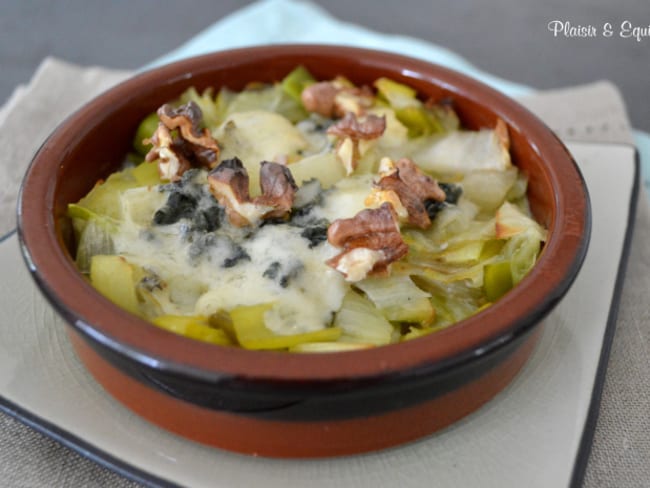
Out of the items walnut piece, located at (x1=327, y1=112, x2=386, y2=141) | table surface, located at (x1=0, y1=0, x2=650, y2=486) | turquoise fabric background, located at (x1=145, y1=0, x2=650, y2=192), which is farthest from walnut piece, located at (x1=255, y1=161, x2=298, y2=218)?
table surface, located at (x1=0, y1=0, x2=650, y2=486)

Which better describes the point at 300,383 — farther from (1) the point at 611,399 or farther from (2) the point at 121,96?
(2) the point at 121,96

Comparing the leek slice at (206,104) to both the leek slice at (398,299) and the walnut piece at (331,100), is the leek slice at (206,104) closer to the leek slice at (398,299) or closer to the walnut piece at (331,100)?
the walnut piece at (331,100)

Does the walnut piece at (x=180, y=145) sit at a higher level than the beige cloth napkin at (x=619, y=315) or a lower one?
higher

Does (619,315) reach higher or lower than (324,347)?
lower

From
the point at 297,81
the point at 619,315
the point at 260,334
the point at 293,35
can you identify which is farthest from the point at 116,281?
the point at 293,35

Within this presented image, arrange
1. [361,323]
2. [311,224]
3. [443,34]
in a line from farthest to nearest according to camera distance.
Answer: [443,34] → [311,224] → [361,323]

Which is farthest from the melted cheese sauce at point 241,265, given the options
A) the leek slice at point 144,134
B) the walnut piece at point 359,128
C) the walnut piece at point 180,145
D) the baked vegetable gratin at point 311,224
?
the leek slice at point 144,134

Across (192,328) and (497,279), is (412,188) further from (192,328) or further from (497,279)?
(192,328)

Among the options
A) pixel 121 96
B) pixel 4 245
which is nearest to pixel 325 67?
pixel 121 96
